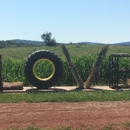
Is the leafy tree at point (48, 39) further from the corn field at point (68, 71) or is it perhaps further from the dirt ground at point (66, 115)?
the dirt ground at point (66, 115)

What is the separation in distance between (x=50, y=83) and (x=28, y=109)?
5.26 m

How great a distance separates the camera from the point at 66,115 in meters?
7.73

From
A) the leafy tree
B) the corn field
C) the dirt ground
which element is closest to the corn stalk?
the corn field

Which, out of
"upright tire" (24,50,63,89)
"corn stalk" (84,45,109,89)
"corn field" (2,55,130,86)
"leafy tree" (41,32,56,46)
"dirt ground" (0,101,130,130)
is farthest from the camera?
"leafy tree" (41,32,56,46)

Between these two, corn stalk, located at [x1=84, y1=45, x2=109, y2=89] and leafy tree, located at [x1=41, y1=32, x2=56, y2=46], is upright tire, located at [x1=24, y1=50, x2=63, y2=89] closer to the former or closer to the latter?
corn stalk, located at [x1=84, y1=45, x2=109, y2=89]

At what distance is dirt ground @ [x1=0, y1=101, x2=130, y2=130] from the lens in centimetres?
695

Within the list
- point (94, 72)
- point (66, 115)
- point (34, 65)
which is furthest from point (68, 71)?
point (66, 115)

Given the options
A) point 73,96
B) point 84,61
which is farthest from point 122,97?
point 84,61

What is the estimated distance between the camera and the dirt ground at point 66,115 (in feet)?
22.8

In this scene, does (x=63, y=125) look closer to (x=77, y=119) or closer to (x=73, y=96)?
(x=77, y=119)

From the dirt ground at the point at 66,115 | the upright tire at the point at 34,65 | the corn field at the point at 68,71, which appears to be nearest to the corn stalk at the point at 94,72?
the upright tire at the point at 34,65

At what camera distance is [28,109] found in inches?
333

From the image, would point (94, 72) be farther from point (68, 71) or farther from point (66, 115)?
point (66, 115)

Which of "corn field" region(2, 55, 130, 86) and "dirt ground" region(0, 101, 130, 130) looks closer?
"dirt ground" region(0, 101, 130, 130)
